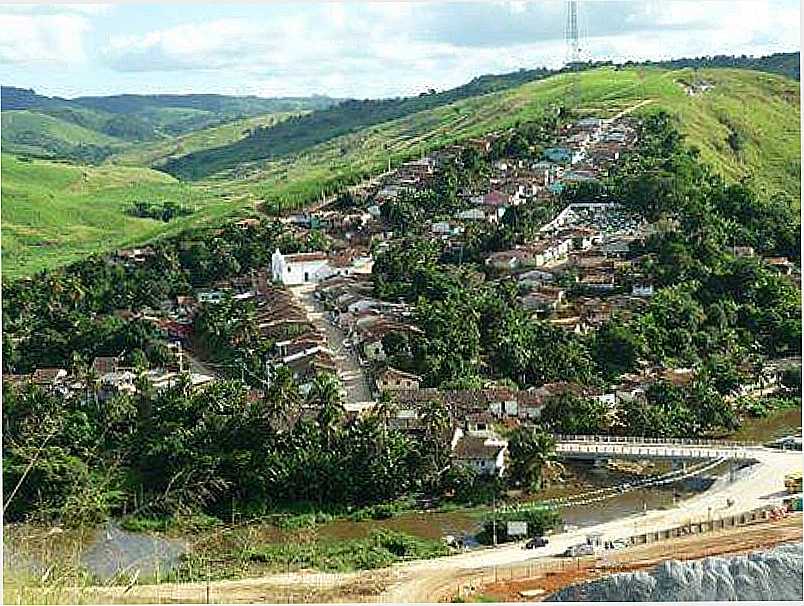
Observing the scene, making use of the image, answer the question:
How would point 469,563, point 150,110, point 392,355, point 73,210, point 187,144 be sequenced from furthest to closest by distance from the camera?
1. point 150,110
2. point 187,144
3. point 73,210
4. point 392,355
5. point 469,563

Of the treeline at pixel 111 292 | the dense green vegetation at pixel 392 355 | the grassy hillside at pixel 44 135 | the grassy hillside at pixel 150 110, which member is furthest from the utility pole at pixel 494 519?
the grassy hillside at pixel 150 110

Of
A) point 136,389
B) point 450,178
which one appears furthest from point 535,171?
point 136,389

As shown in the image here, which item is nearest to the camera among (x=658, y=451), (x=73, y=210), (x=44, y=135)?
(x=658, y=451)

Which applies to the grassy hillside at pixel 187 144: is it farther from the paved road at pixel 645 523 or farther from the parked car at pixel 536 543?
the parked car at pixel 536 543

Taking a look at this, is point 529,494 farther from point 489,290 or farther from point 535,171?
point 535,171

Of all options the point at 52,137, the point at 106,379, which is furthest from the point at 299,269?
the point at 52,137

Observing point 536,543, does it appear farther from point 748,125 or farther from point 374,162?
point 748,125

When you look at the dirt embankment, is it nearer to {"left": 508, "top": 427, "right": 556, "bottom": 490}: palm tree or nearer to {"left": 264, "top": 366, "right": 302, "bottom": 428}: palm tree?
{"left": 508, "top": 427, "right": 556, "bottom": 490}: palm tree
